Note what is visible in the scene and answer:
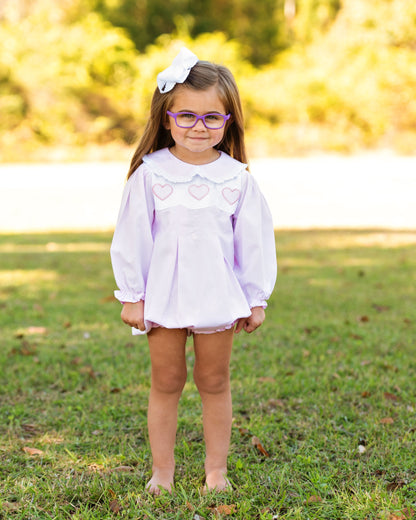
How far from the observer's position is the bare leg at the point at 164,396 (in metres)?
2.48

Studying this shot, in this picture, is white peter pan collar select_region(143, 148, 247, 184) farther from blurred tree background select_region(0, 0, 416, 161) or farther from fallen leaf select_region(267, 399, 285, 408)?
blurred tree background select_region(0, 0, 416, 161)

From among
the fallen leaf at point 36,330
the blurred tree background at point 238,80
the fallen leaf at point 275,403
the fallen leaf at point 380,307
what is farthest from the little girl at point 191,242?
the blurred tree background at point 238,80

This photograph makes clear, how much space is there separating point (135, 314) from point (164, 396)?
0.38 metres

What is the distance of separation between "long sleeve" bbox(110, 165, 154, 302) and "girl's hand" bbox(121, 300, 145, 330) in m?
0.02

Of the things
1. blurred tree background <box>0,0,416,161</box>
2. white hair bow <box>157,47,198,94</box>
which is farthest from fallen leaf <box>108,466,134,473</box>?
blurred tree background <box>0,0,416,161</box>

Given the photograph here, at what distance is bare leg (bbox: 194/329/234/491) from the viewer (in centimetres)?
249

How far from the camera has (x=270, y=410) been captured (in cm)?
348

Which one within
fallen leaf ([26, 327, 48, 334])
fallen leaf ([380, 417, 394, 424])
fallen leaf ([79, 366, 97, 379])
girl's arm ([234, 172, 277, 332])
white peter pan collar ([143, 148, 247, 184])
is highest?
white peter pan collar ([143, 148, 247, 184])

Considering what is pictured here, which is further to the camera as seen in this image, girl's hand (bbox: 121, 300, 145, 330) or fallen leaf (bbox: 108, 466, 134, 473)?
fallen leaf (bbox: 108, 466, 134, 473)

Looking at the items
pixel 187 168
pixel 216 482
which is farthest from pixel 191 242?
pixel 216 482

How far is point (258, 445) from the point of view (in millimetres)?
3020

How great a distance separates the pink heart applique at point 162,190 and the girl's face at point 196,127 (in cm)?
15

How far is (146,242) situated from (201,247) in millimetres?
222

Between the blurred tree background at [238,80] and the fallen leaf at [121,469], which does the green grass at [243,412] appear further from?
the blurred tree background at [238,80]
